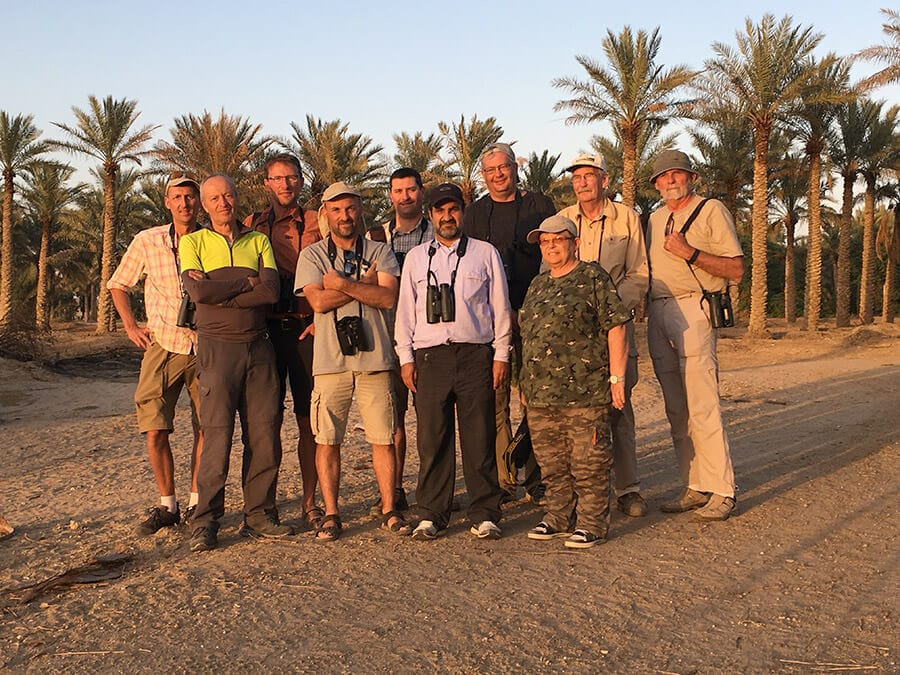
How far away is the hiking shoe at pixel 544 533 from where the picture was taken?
5430mm

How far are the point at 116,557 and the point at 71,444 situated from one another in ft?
16.8

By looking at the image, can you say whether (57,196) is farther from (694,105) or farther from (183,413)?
(183,413)

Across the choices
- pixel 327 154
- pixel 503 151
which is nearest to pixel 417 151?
pixel 327 154

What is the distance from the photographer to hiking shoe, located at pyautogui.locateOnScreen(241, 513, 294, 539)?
554cm

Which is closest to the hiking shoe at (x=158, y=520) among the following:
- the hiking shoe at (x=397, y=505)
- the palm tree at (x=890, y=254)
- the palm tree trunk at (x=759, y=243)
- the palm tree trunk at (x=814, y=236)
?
the hiking shoe at (x=397, y=505)

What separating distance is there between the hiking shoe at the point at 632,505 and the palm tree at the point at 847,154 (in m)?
31.0

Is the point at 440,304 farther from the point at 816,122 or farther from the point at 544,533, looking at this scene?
the point at 816,122

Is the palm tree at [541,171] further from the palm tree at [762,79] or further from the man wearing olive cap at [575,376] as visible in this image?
the man wearing olive cap at [575,376]

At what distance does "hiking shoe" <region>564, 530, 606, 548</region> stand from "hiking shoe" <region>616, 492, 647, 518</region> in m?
0.72

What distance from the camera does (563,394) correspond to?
17.7ft

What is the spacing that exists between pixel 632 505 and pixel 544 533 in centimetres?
89

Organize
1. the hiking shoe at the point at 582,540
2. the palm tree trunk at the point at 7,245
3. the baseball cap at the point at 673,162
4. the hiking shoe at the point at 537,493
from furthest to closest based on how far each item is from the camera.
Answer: the palm tree trunk at the point at 7,245 < the hiking shoe at the point at 537,493 < the baseball cap at the point at 673,162 < the hiking shoe at the point at 582,540

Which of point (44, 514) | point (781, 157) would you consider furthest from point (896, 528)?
point (781, 157)

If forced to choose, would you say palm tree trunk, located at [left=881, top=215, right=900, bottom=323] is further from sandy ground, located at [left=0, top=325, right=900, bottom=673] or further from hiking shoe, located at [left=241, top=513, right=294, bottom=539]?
hiking shoe, located at [left=241, top=513, right=294, bottom=539]
